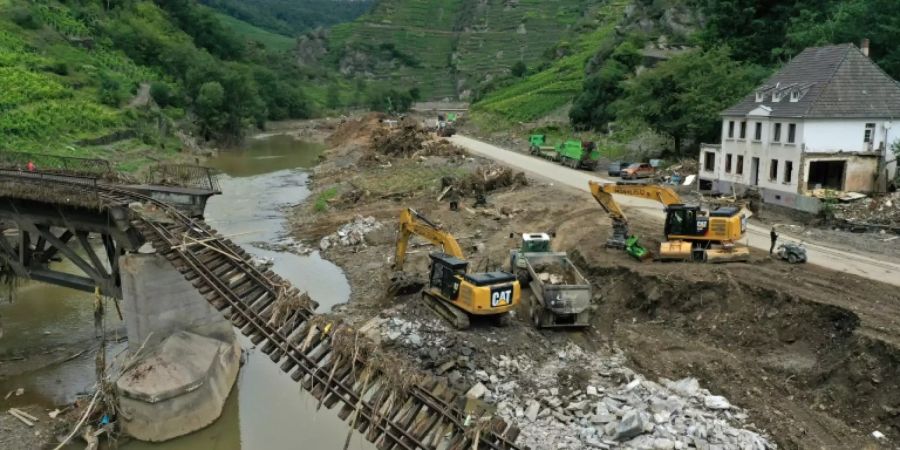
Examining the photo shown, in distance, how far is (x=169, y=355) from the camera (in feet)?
60.5

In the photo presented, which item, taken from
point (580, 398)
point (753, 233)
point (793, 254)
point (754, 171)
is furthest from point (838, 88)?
point (580, 398)

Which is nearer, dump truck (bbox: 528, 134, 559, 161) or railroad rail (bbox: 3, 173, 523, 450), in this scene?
railroad rail (bbox: 3, 173, 523, 450)

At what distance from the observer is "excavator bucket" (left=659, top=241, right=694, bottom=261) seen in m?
25.9

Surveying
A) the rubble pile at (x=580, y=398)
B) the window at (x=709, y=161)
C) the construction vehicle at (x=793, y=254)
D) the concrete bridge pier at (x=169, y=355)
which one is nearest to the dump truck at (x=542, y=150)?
the window at (x=709, y=161)

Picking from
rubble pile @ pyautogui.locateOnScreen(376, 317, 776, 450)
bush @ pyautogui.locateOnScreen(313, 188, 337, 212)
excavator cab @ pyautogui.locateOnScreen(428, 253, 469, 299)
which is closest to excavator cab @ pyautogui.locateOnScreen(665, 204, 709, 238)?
rubble pile @ pyautogui.locateOnScreen(376, 317, 776, 450)

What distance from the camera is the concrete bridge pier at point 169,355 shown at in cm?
1748

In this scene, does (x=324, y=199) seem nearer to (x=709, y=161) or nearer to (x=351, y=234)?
(x=351, y=234)

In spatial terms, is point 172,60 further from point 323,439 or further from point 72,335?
point 323,439

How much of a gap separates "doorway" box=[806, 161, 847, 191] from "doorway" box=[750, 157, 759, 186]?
106 inches

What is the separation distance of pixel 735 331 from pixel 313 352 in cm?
1370

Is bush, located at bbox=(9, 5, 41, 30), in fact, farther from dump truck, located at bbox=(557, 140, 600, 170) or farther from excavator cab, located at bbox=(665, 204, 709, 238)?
excavator cab, located at bbox=(665, 204, 709, 238)

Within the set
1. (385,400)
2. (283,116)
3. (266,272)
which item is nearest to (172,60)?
(283,116)

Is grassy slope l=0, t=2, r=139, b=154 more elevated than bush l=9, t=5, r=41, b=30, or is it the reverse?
bush l=9, t=5, r=41, b=30

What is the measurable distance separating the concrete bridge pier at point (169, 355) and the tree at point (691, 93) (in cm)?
3820
